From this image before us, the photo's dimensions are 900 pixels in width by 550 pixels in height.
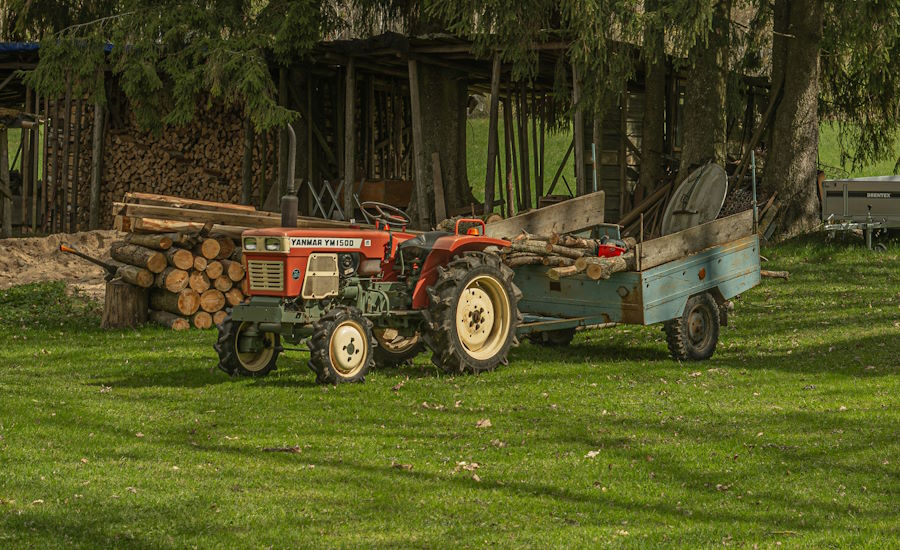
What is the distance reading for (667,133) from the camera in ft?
75.0

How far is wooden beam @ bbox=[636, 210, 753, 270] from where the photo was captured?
10.3m

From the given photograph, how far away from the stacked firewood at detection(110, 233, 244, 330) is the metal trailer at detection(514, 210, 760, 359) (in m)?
3.80

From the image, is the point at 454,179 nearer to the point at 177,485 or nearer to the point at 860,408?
the point at 860,408

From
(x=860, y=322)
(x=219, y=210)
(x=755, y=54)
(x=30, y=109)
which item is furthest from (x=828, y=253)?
(x=30, y=109)

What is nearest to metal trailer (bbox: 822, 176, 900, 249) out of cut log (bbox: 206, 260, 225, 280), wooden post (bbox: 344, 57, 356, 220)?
wooden post (bbox: 344, 57, 356, 220)

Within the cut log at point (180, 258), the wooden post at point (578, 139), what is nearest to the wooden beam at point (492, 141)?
the wooden post at point (578, 139)

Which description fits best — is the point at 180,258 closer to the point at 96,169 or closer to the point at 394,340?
the point at 394,340

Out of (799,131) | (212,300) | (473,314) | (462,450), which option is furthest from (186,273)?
(799,131)

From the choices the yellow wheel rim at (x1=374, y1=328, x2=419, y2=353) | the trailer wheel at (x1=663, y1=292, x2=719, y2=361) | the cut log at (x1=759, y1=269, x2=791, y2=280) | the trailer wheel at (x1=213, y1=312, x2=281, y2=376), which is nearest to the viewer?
the trailer wheel at (x1=213, y1=312, x2=281, y2=376)

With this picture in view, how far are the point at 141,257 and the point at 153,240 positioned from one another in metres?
0.23

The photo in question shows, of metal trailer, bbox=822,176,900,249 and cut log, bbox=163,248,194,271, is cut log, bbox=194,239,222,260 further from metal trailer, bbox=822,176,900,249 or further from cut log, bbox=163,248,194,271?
metal trailer, bbox=822,176,900,249

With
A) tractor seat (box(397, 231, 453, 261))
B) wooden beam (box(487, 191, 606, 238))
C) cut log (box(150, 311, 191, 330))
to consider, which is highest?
wooden beam (box(487, 191, 606, 238))

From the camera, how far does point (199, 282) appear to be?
13.0 metres

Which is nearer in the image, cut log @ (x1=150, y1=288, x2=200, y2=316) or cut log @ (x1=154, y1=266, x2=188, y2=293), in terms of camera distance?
cut log @ (x1=154, y1=266, x2=188, y2=293)
